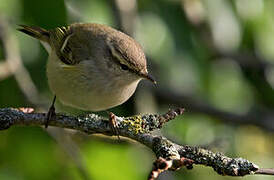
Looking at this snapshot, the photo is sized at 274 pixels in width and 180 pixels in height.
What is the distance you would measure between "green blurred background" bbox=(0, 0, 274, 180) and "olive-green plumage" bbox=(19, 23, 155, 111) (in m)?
0.14

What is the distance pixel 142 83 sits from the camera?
4.84 meters

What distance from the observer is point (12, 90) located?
161 inches

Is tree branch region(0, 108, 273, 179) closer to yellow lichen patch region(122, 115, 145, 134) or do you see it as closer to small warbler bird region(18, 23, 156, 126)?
yellow lichen patch region(122, 115, 145, 134)

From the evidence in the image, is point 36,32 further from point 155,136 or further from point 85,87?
point 155,136

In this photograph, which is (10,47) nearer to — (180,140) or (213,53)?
(180,140)

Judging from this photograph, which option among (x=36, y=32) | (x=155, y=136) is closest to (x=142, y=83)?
(x=36, y=32)

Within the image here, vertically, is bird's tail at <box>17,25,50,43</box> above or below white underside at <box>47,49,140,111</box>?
above

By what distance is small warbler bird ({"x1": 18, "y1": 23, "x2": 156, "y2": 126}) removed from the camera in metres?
3.77

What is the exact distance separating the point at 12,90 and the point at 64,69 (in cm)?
46

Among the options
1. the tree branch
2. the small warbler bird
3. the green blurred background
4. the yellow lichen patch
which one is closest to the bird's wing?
the small warbler bird

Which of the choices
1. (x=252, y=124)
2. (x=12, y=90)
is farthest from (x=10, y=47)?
(x=252, y=124)

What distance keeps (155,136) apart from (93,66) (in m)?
1.60

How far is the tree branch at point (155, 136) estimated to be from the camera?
2.16 m

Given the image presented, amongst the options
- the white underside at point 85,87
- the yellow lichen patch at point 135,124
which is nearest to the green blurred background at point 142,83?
the white underside at point 85,87
